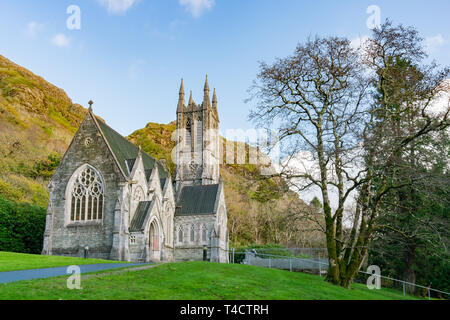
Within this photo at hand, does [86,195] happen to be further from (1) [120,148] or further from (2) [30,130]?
(2) [30,130]

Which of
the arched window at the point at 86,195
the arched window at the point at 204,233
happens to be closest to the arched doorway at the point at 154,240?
the arched window at the point at 86,195

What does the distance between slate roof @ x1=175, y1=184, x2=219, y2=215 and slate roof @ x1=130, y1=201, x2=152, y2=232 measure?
910cm

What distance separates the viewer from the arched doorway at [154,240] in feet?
111

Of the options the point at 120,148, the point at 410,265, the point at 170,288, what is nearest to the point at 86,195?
the point at 120,148

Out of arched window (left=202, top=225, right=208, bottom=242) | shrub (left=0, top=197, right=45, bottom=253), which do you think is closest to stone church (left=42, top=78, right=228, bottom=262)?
arched window (left=202, top=225, right=208, bottom=242)

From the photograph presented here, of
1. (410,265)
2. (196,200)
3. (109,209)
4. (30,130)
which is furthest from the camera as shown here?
(30,130)

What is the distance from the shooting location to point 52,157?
63906mm

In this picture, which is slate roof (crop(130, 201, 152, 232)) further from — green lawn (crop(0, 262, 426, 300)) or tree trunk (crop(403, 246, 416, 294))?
tree trunk (crop(403, 246, 416, 294))

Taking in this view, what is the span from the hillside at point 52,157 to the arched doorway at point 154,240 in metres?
7.86

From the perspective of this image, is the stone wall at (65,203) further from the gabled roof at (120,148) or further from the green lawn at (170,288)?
the green lawn at (170,288)

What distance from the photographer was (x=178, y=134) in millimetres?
55875

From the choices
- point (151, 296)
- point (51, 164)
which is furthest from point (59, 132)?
point (151, 296)

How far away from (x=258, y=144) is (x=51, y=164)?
5272cm

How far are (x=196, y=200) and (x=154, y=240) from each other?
1000 cm
